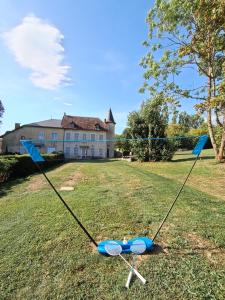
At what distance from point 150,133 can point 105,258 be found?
16.4 metres

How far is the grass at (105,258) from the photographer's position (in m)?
2.50

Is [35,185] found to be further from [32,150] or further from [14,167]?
[32,150]

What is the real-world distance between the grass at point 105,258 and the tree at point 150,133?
42.3 feet

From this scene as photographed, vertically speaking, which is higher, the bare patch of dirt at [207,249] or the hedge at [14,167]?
the hedge at [14,167]

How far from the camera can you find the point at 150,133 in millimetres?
18906

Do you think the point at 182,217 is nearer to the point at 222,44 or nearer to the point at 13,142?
the point at 222,44

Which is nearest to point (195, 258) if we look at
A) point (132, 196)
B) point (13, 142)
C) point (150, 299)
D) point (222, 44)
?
point (150, 299)

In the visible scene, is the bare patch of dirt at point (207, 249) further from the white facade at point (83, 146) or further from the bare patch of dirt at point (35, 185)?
the white facade at point (83, 146)

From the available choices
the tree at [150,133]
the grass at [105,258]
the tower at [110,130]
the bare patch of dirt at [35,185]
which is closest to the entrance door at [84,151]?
the tower at [110,130]

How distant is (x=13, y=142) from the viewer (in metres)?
36.4

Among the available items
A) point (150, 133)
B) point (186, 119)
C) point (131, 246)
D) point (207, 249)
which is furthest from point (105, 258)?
point (186, 119)

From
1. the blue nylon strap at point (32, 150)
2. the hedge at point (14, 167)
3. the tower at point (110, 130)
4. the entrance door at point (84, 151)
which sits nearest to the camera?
the blue nylon strap at point (32, 150)

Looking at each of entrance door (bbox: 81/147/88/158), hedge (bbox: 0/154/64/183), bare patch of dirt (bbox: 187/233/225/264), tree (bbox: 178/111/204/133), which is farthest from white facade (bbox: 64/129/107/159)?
bare patch of dirt (bbox: 187/233/225/264)

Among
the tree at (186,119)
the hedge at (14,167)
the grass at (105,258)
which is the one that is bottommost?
the grass at (105,258)
